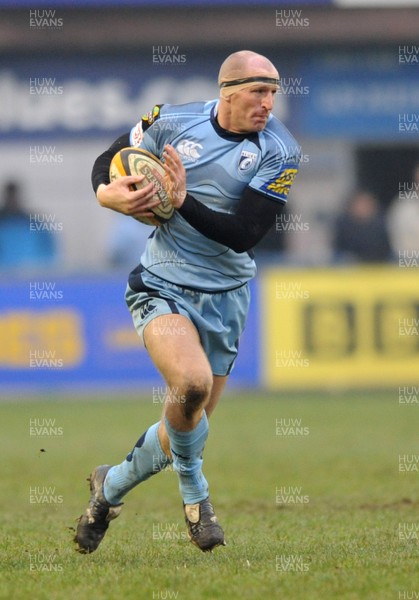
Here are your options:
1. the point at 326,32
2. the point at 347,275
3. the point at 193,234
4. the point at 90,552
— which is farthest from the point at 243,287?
the point at 326,32

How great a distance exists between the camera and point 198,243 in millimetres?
6758

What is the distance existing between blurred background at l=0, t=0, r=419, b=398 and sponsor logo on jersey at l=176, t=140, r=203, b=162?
993 cm

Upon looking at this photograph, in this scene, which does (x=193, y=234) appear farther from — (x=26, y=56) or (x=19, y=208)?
(x=26, y=56)

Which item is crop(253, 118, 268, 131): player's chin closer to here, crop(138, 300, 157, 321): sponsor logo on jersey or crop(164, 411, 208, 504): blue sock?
crop(138, 300, 157, 321): sponsor logo on jersey

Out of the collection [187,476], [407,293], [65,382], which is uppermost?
[187,476]

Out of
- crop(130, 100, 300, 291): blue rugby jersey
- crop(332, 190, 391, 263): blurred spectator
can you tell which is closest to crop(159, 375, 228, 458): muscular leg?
crop(130, 100, 300, 291): blue rugby jersey

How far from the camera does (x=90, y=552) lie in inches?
268

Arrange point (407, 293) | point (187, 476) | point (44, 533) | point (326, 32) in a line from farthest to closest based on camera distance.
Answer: point (326, 32) → point (407, 293) → point (44, 533) → point (187, 476)

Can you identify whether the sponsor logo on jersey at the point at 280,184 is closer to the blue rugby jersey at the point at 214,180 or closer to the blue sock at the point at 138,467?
the blue rugby jersey at the point at 214,180

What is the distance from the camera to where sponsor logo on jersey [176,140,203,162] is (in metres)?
6.76

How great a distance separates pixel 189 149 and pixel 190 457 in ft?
5.09

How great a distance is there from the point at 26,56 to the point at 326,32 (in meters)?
4.48

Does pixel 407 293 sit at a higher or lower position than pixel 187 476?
lower

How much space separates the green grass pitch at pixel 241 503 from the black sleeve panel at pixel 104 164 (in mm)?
1891
